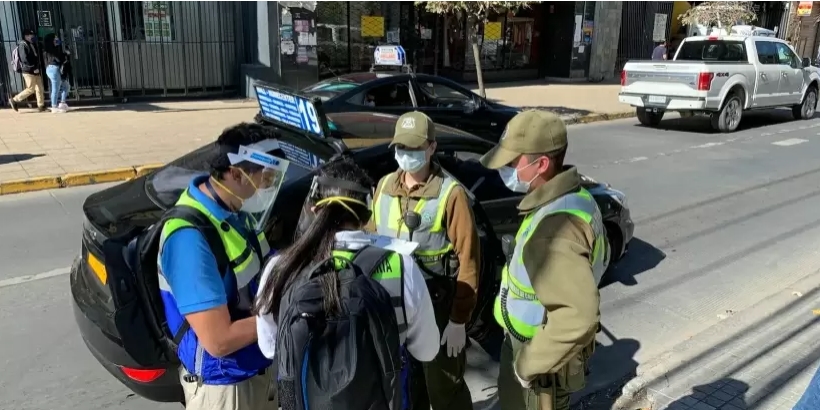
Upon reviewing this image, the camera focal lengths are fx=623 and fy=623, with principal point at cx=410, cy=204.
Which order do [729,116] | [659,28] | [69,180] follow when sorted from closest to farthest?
1. [69,180]
2. [729,116]
3. [659,28]

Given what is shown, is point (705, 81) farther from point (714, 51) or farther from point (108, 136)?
point (108, 136)

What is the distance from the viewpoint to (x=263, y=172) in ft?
7.34

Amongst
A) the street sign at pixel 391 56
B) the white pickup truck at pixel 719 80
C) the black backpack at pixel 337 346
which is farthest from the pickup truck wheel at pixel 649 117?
the black backpack at pixel 337 346

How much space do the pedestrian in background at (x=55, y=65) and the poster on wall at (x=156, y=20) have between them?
2.21m

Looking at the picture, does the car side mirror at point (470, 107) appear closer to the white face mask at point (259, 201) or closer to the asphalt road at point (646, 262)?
the asphalt road at point (646, 262)

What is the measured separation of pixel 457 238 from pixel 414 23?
17.3 m

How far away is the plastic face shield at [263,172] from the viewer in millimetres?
2180

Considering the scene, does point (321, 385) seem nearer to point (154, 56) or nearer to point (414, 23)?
point (154, 56)

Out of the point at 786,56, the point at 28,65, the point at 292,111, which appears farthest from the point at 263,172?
the point at 786,56

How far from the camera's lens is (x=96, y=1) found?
1382 centimetres

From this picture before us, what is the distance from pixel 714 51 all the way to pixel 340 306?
15.3 m

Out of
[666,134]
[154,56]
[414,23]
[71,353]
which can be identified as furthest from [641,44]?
[71,353]

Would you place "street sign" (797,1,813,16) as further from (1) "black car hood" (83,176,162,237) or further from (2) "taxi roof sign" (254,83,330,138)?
(1) "black car hood" (83,176,162,237)

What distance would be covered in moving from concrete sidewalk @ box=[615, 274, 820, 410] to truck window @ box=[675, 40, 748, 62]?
11390 millimetres
